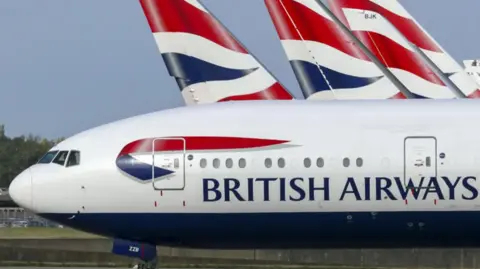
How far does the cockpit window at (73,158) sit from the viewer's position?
2977 cm

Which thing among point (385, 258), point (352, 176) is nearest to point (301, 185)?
point (352, 176)

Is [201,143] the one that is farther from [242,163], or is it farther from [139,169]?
[139,169]

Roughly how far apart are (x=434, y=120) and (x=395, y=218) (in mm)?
2260

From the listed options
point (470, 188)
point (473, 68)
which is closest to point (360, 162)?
point (470, 188)

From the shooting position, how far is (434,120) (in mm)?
29062

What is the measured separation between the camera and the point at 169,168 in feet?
96.1

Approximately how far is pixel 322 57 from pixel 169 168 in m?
16.0

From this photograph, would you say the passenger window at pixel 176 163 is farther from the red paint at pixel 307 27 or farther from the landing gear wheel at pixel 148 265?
the red paint at pixel 307 27

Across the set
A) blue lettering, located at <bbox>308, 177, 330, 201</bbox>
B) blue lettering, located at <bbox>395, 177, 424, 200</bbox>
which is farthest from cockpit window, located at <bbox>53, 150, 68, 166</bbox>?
blue lettering, located at <bbox>395, 177, 424, 200</bbox>

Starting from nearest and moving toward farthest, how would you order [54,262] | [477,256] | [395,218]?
[395,218]
[477,256]
[54,262]

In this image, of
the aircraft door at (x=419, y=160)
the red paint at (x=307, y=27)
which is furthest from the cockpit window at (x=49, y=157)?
the red paint at (x=307, y=27)

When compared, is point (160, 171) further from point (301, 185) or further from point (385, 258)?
point (385, 258)

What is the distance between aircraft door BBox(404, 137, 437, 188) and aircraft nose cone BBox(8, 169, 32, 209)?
8097mm

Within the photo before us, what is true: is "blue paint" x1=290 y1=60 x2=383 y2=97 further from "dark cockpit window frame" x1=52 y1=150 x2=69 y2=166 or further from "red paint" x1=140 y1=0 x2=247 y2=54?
"dark cockpit window frame" x1=52 y1=150 x2=69 y2=166
